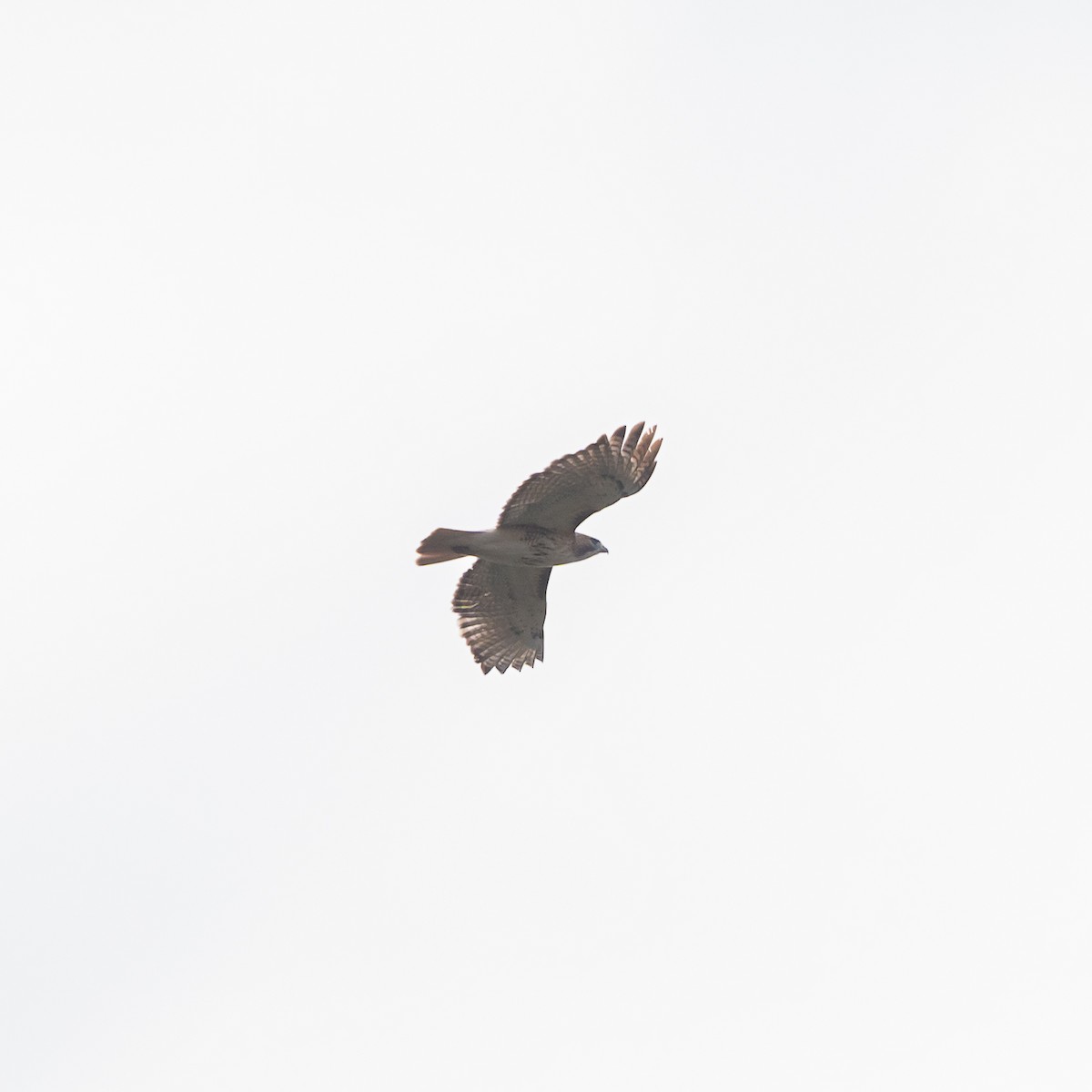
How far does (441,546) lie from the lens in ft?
72.8

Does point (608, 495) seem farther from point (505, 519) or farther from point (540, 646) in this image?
point (540, 646)

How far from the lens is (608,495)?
21.7 metres

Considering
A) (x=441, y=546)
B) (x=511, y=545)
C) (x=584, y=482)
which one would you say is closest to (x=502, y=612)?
(x=511, y=545)

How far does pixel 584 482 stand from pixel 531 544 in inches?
50.2

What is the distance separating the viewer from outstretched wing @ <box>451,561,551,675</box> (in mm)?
24062

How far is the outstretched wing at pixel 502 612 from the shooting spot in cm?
2406

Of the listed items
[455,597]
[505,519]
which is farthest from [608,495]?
[455,597]

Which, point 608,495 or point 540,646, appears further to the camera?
point 540,646

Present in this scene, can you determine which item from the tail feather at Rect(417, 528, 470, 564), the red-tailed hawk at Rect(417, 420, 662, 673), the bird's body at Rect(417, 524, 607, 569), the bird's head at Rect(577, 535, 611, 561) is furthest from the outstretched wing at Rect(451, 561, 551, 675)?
the tail feather at Rect(417, 528, 470, 564)

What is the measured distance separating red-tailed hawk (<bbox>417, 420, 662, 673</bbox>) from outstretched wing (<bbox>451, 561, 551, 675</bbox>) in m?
0.01

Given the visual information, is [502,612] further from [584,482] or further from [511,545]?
[584,482]

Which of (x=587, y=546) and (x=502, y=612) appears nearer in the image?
(x=587, y=546)

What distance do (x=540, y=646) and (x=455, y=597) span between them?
1318mm

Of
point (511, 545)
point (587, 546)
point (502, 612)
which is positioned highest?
point (502, 612)
